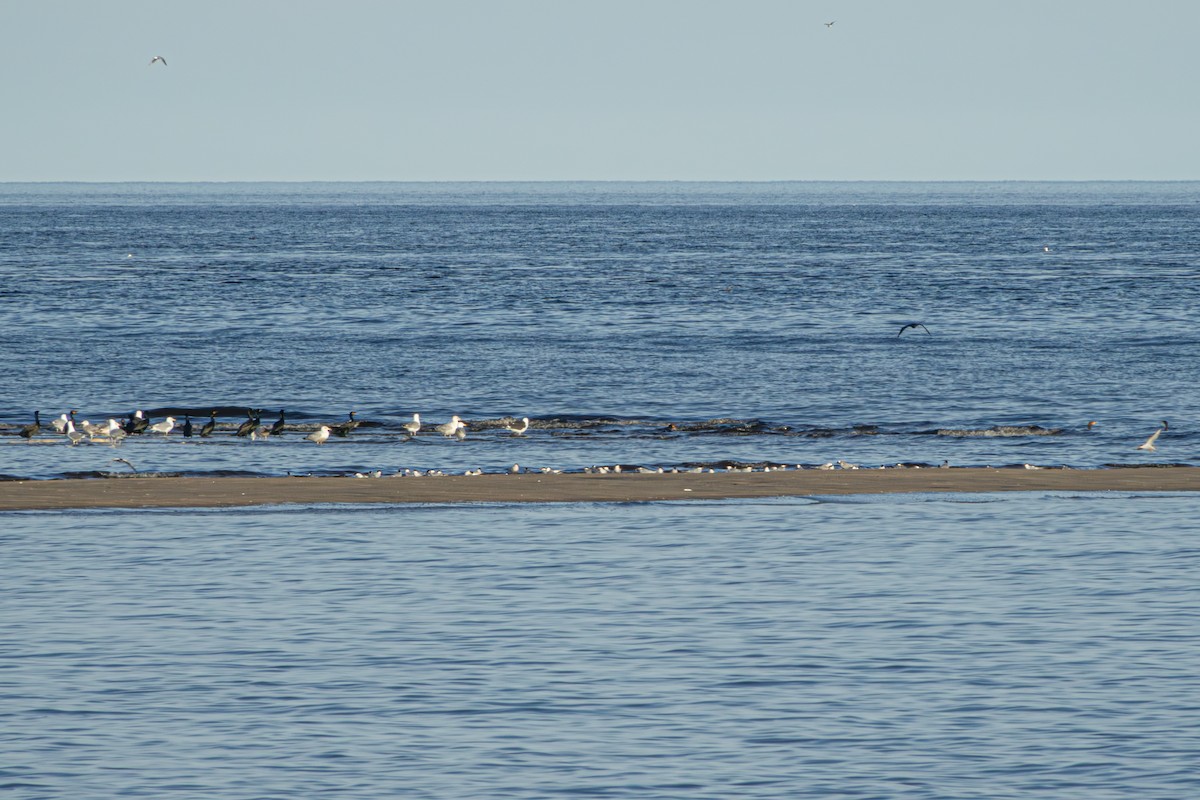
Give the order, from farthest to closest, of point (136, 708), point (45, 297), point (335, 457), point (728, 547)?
point (45, 297)
point (335, 457)
point (728, 547)
point (136, 708)

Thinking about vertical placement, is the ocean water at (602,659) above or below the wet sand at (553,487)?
above

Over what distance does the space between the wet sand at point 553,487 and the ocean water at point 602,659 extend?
2088 millimetres

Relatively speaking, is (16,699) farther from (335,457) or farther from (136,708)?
(335,457)

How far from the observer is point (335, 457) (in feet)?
106

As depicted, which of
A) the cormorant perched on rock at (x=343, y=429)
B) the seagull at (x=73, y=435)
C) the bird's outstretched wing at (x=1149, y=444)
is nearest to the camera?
the bird's outstretched wing at (x=1149, y=444)

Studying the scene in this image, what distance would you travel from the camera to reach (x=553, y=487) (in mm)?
26812

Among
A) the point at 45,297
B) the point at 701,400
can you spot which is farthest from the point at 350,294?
→ the point at 701,400

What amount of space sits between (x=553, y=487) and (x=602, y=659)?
1146 cm

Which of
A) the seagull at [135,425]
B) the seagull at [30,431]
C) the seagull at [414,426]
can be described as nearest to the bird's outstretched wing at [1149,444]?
the seagull at [414,426]

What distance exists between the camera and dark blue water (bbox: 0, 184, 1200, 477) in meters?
34.3

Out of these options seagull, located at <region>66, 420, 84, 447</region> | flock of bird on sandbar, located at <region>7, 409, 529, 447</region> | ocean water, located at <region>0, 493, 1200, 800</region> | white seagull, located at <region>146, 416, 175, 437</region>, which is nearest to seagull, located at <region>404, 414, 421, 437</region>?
flock of bird on sandbar, located at <region>7, 409, 529, 447</region>

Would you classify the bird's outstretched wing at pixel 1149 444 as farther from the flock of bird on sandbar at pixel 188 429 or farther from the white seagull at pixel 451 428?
the white seagull at pixel 451 428

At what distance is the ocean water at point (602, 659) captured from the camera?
40.4ft

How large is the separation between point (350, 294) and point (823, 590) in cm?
6807
